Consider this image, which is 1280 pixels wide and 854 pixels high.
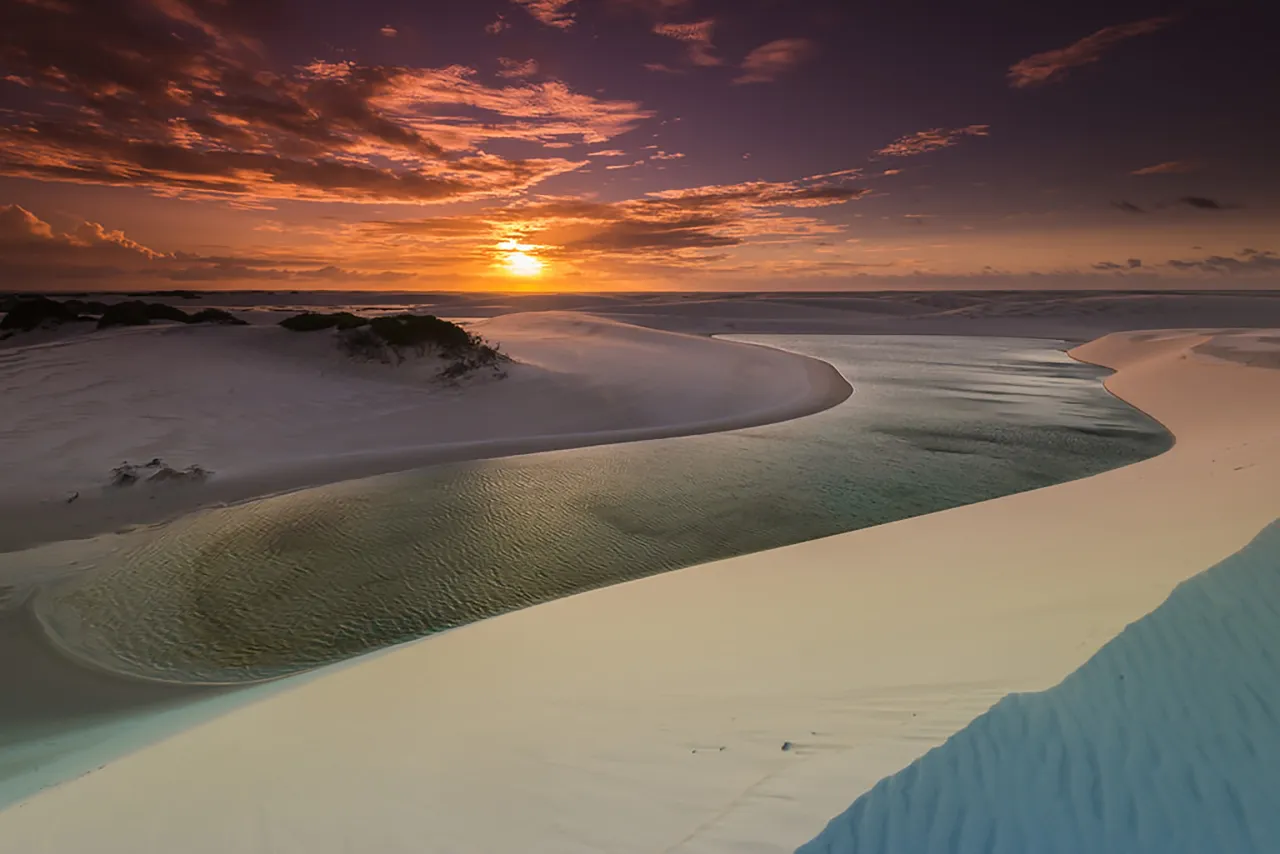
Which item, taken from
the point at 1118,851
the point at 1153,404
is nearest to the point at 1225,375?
the point at 1153,404

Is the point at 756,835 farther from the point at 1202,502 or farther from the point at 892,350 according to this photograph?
the point at 892,350

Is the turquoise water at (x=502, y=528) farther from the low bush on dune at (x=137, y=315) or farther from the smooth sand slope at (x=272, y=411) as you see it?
the low bush on dune at (x=137, y=315)

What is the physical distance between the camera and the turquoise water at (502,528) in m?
5.26

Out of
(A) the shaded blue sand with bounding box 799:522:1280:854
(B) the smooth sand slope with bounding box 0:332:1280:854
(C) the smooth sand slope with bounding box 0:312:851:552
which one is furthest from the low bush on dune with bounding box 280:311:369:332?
(A) the shaded blue sand with bounding box 799:522:1280:854

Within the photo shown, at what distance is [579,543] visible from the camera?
Answer: 7.05m

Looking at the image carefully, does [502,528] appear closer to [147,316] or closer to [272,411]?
[272,411]

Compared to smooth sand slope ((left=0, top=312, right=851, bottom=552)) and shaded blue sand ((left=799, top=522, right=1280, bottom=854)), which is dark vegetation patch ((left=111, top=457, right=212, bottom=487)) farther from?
shaded blue sand ((left=799, top=522, right=1280, bottom=854))

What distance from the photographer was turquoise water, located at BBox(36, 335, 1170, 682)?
17.3ft

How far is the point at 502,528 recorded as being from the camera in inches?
291

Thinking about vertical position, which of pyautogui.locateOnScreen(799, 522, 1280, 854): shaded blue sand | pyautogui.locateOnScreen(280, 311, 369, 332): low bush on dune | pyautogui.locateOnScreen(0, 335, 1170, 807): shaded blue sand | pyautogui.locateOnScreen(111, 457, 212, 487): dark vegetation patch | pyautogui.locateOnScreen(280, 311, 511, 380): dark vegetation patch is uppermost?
pyautogui.locateOnScreen(280, 311, 369, 332): low bush on dune

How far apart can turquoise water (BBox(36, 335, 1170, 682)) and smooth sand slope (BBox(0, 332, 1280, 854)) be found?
93 centimetres

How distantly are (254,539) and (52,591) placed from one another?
169cm

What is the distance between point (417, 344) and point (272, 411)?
170 inches

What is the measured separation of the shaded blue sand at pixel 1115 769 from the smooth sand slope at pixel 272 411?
28.4ft
